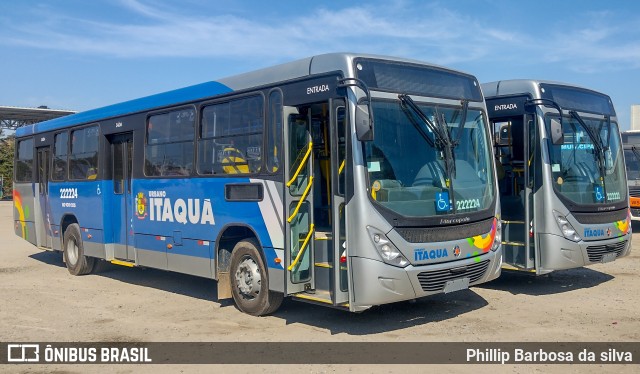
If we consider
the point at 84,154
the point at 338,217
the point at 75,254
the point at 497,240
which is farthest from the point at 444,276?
the point at 75,254

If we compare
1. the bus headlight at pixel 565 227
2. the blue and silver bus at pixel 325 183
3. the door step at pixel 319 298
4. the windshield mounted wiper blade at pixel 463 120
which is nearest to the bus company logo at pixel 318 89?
the blue and silver bus at pixel 325 183

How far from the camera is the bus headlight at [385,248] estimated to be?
6.92 m

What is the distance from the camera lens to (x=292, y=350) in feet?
22.4

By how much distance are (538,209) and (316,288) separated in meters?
3.78

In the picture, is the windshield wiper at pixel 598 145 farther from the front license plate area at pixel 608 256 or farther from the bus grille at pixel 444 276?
the bus grille at pixel 444 276

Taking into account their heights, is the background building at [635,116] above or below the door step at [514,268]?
above

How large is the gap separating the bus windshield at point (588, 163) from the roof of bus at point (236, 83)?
8.53 ft

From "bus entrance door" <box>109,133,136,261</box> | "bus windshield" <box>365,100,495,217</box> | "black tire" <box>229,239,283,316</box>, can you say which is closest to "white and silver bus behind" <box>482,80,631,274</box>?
"bus windshield" <box>365,100,495,217</box>

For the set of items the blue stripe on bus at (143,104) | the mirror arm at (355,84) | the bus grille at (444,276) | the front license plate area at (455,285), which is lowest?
the front license plate area at (455,285)

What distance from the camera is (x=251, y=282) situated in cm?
853

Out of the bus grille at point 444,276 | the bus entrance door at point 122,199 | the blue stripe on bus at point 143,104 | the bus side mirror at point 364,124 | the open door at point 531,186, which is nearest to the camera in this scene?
the bus side mirror at point 364,124

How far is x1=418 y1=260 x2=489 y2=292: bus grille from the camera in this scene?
7.23 metres

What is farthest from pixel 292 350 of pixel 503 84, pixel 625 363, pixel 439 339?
pixel 503 84

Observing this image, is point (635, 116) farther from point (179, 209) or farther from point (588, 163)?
point (179, 209)
